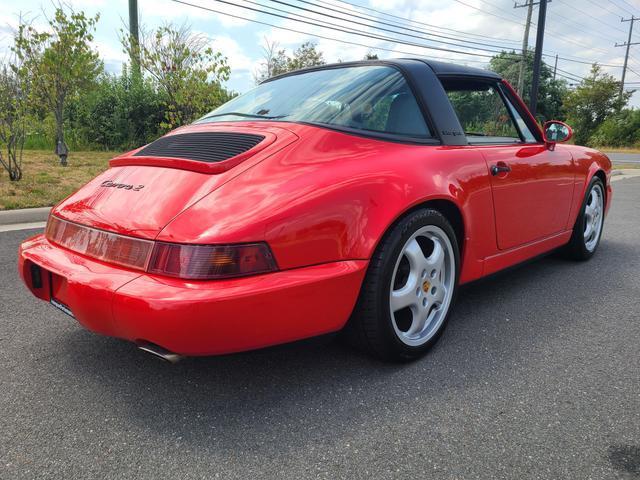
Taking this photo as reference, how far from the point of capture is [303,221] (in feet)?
5.89

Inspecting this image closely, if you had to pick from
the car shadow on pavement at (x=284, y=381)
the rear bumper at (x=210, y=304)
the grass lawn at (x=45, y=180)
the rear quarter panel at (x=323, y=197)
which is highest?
the rear quarter panel at (x=323, y=197)

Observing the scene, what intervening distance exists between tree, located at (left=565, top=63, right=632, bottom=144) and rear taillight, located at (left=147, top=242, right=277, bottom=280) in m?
41.0

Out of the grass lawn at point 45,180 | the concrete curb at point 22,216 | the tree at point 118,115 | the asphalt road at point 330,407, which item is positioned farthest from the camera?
the tree at point 118,115

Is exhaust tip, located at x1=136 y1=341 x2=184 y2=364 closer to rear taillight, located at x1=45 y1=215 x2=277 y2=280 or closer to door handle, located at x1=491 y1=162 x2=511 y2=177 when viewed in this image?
rear taillight, located at x1=45 y1=215 x2=277 y2=280

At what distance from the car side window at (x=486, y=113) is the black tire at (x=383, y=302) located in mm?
1055

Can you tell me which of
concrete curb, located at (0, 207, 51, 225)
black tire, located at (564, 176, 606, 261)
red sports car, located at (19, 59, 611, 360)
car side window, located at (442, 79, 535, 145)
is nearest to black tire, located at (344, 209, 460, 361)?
red sports car, located at (19, 59, 611, 360)

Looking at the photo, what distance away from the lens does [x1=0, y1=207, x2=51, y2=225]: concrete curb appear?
5.27 meters

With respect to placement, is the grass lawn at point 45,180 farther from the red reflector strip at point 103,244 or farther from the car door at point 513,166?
the car door at point 513,166

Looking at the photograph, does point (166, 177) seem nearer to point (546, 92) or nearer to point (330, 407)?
point (330, 407)

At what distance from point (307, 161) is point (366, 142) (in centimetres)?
36

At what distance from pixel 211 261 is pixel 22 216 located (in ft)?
15.3

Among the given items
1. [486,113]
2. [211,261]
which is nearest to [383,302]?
[211,261]

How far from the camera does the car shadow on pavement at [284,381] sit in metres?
1.79

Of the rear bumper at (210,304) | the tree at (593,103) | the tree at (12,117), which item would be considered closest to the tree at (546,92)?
the tree at (593,103)
